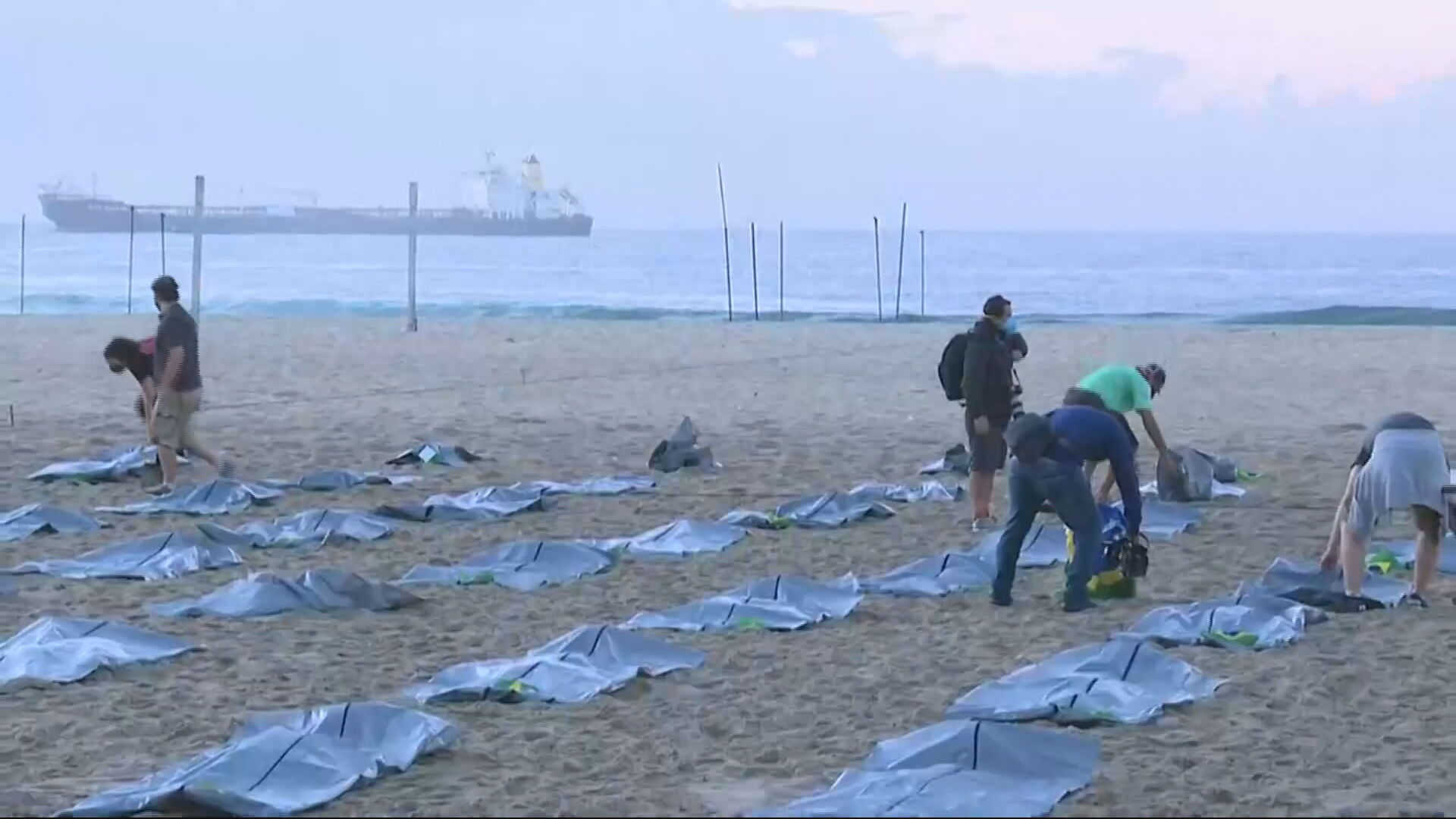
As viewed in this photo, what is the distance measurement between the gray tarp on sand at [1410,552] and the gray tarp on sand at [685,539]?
3.13 meters

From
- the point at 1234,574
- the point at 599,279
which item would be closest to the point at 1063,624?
the point at 1234,574

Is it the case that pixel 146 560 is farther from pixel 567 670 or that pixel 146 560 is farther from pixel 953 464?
pixel 953 464

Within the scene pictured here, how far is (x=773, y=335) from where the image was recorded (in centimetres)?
3014

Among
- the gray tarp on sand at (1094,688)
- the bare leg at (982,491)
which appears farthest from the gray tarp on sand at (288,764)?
the bare leg at (982,491)

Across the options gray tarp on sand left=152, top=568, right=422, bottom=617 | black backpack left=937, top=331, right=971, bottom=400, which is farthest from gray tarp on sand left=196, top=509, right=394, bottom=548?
black backpack left=937, top=331, right=971, bottom=400

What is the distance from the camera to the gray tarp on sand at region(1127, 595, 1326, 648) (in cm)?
727

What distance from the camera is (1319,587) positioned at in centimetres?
827

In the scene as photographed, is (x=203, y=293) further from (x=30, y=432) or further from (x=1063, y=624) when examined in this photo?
(x=1063, y=624)

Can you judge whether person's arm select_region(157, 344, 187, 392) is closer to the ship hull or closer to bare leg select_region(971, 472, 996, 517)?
bare leg select_region(971, 472, 996, 517)

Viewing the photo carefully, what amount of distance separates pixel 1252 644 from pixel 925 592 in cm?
164

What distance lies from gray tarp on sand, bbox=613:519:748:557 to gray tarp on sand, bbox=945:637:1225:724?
10.4 ft

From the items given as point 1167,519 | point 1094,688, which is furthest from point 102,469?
point 1094,688

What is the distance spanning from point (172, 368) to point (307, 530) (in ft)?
5.48

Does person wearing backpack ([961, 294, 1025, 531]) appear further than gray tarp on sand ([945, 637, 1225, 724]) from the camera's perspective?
Yes
